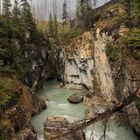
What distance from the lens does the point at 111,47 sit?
102 ft

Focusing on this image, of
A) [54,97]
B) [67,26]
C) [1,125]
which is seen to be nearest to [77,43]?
[54,97]

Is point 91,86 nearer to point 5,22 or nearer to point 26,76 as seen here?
point 26,76

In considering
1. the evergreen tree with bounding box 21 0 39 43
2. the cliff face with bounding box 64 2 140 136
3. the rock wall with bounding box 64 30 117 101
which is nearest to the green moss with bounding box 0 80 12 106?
the cliff face with bounding box 64 2 140 136

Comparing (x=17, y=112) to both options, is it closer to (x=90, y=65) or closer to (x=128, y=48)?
(x=128, y=48)

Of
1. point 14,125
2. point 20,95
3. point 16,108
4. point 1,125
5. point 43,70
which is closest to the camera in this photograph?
point 1,125

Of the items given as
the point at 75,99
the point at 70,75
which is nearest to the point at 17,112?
the point at 75,99

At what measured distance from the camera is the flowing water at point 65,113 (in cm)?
2291

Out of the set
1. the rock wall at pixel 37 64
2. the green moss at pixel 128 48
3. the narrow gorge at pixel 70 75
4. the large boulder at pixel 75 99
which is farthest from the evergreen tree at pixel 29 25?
the green moss at pixel 128 48

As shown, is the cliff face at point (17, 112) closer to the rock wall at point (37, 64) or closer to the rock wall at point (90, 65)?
the rock wall at point (37, 64)

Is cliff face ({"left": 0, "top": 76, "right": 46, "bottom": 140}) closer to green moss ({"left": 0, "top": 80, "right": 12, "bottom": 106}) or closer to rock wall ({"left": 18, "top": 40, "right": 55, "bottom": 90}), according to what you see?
green moss ({"left": 0, "top": 80, "right": 12, "bottom": 106})

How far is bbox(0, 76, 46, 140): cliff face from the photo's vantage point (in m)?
22.5

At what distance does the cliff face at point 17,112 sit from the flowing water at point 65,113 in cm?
112

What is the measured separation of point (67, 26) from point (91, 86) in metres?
38.5

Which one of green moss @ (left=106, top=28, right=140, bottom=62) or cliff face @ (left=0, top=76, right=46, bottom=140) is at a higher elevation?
green moss @ (left=106, top=28, right=140, bottom=62)
